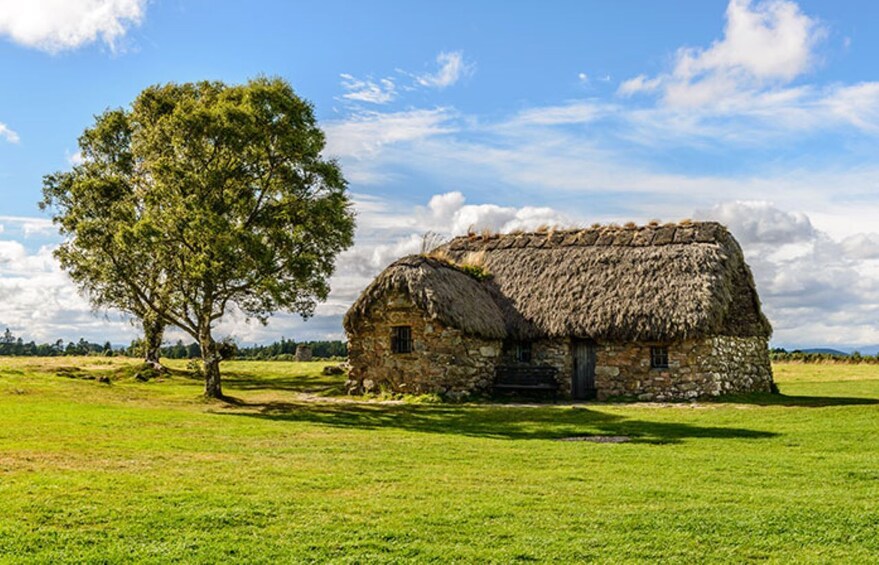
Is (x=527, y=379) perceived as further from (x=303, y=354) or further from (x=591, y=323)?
(x=303, y=354)

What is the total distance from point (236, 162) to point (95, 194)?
829 cm

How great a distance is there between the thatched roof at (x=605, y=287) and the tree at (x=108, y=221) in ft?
27.5

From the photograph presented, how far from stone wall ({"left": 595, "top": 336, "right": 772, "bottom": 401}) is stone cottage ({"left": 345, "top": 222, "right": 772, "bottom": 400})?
0.04 m

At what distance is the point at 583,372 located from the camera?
3092 centimetres

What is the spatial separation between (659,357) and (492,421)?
8870 millimetres

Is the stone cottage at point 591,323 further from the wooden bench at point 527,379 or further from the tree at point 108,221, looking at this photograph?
the tree at point 108,221

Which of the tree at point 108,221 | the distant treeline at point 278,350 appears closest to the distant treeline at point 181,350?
the distant treeline at point 278,350

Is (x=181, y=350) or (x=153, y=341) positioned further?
(x=181, y=350)

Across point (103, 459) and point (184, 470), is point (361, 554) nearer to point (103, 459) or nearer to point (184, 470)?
point (184, 470)

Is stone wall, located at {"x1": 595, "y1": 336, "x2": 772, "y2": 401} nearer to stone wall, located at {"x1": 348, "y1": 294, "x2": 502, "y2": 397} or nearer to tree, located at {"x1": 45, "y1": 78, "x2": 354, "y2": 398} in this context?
stone wall, located at {"x1": 348, "y1": 294, "x2": 502, "y2": 397}

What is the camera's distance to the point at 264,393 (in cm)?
3534

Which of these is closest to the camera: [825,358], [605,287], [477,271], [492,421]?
[492,421]

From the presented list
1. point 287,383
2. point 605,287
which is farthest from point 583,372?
point 287,383

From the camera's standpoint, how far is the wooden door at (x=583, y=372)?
1209 inches
